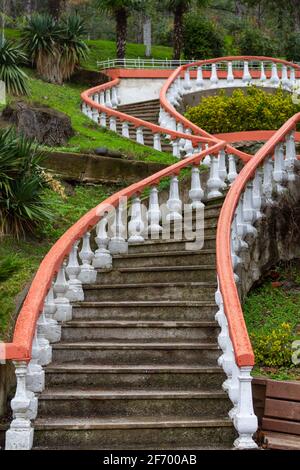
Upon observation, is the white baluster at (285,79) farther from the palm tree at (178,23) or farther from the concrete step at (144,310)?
the concrete step at (144,310)

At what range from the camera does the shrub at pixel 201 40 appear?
34875 mm

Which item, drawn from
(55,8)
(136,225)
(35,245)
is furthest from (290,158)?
(55,8)

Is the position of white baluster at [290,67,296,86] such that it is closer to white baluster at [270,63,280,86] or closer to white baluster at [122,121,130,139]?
white baluster at [270,63,280,86]

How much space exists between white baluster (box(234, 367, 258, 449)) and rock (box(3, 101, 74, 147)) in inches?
423

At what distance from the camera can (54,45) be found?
28.0 m

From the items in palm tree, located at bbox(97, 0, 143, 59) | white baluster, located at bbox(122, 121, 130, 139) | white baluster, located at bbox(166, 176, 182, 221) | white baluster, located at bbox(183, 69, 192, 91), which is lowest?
white baluster, located at bbox(166, 176, 182, 221)

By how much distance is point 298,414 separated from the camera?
26.2ft

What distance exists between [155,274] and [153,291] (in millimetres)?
430

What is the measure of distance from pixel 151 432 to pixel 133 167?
8.38 m

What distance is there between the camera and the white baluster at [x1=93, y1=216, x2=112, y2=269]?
10.6 meters

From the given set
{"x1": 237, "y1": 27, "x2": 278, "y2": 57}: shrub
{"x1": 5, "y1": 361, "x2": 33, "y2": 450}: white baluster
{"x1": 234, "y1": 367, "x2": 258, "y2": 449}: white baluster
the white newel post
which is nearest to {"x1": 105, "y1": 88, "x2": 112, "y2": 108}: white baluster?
{"x1": 237, "y1": 27, "x2": 278, "y2": 57}: shrub

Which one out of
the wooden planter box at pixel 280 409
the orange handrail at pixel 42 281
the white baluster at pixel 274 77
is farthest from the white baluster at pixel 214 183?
the white baluster at pixel 274 77

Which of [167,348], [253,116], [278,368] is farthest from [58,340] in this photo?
[253,116]

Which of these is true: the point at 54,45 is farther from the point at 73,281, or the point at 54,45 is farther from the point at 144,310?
the point at 144,310
